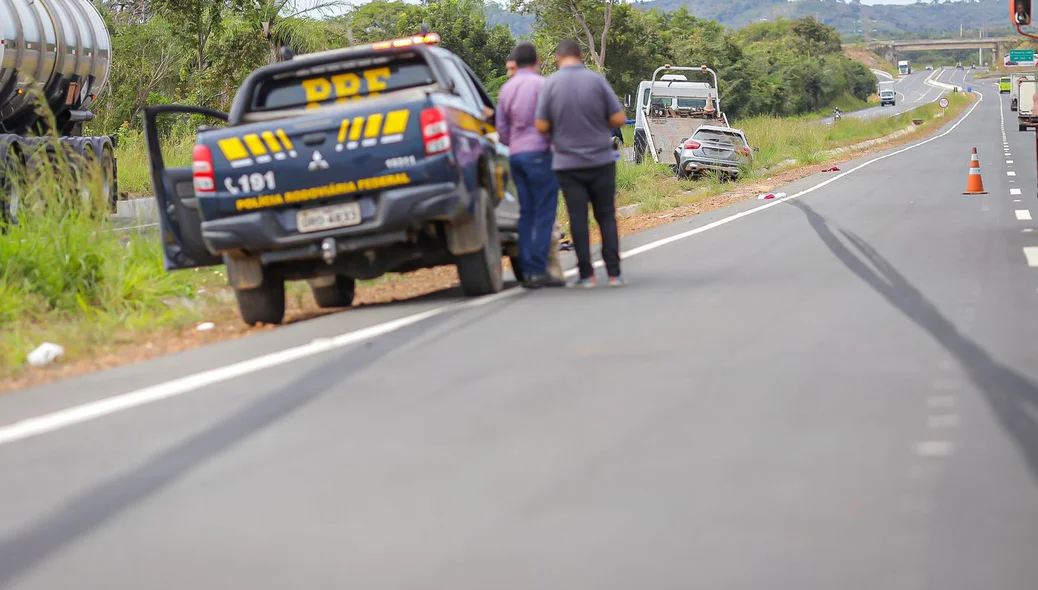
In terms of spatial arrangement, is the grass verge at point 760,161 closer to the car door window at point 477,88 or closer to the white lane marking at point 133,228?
the car door window at point 477,88

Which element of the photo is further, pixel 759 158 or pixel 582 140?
pixel 759 158

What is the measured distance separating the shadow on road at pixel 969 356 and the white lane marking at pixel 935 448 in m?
0.26

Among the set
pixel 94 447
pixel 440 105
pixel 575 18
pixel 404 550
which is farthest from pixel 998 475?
pixel 575 18

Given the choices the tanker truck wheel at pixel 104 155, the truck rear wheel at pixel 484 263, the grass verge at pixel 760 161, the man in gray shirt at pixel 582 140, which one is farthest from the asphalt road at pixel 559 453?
the grass verge at pixel 760 161

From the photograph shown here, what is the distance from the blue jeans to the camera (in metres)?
11.3

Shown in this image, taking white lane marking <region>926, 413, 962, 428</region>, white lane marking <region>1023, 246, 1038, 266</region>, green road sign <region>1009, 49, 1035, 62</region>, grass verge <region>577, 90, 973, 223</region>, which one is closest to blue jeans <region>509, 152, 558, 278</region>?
white lane marking <region>1023, 246, 1038, 266</region>

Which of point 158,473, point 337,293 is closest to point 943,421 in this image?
point 158,473

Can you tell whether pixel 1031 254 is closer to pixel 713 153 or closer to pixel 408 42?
pixel 408 42

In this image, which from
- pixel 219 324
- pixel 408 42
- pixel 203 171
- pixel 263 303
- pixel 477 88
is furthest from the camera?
pixel 477 88

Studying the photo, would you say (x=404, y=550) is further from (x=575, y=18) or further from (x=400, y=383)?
(x=575, y=18)

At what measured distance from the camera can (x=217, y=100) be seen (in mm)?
33875

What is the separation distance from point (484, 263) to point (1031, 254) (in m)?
5.29

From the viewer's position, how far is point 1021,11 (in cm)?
1955

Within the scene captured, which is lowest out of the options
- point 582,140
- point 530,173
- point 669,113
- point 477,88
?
point 669,113
